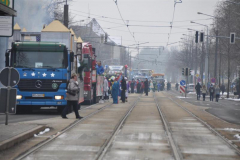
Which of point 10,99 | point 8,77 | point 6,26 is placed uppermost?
point 6,26

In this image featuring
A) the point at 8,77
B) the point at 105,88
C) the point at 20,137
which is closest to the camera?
the point at 20,137

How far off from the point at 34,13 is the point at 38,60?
33604mm

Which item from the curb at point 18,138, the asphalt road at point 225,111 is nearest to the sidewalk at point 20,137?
the curb at point 18,138

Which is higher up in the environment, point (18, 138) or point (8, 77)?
point (8, 77)

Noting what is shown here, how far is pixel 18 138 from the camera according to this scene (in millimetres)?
11453

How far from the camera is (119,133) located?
1398 centimetres

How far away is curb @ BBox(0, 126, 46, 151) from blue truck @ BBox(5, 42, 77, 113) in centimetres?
640

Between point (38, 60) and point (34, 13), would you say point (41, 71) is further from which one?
point (34, 13)

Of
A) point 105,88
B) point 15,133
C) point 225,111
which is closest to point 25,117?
point 15,133

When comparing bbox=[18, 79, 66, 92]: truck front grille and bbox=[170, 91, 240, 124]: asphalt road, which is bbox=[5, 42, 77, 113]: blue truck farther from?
bbox=[170, 91, 240, 124]: asphalt road

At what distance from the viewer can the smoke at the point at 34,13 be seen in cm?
5106

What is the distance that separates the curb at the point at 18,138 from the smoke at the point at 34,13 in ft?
125

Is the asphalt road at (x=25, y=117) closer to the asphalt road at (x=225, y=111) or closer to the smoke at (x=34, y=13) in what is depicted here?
the asphalt road at (x=225, y=111)

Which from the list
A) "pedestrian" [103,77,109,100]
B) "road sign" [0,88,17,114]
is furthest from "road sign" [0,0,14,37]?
"pedestrian" [103,77,109,100]
